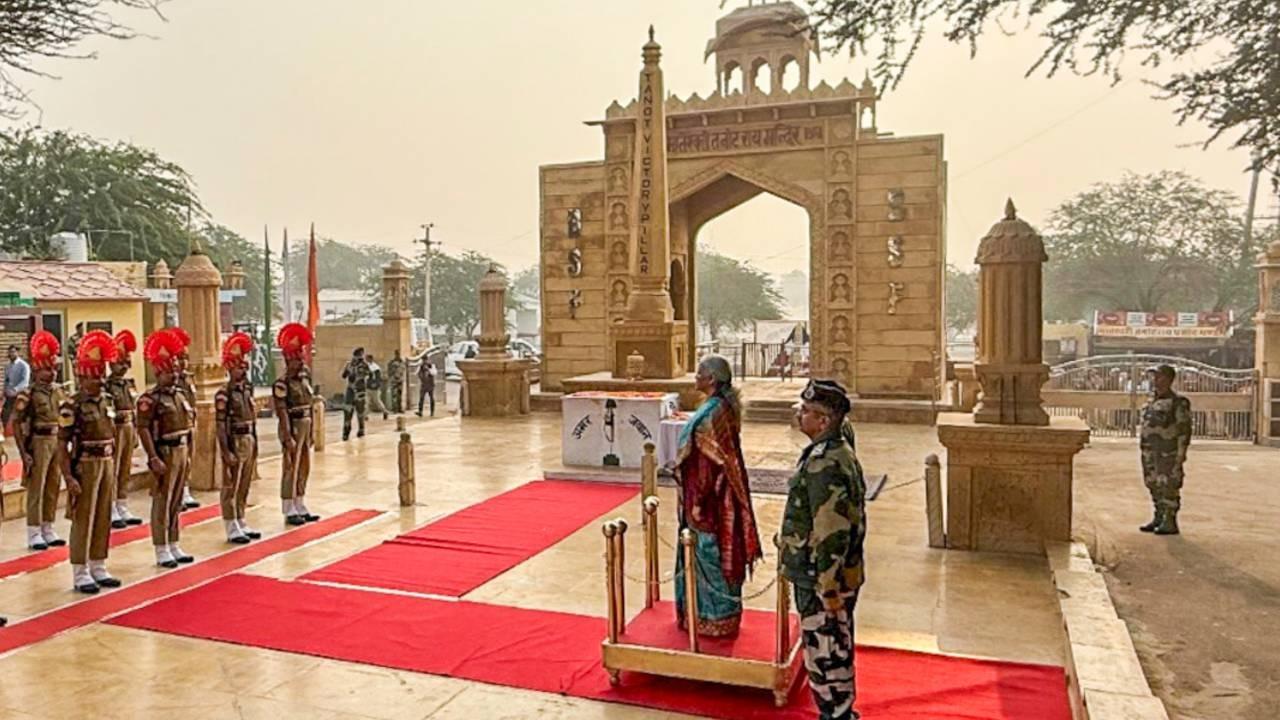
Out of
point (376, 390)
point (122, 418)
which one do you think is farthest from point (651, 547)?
point (376, 390)

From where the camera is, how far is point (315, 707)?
461 centimetres

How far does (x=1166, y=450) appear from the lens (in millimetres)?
8273

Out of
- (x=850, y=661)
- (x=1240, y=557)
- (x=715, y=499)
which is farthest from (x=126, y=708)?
(x=1240, y=557)

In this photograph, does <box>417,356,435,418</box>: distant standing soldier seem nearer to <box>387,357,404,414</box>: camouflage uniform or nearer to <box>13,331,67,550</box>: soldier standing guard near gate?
<box>387,357,404,414</box>: camouflage uniform

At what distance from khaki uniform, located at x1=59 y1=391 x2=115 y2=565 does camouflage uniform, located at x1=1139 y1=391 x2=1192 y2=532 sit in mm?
8850

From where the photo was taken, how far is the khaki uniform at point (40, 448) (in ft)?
25.5

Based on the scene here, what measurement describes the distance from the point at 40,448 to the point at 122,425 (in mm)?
746

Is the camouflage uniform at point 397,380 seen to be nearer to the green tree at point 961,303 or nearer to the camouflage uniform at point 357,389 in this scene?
the camouflage uniform at point 357,389

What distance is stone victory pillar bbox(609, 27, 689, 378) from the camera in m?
13.7

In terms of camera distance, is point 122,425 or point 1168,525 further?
point 1168,525

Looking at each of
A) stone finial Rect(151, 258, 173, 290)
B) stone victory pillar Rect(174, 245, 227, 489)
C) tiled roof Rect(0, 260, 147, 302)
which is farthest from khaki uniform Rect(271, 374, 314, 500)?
stone finial Rect(151, 258, 173, 290)

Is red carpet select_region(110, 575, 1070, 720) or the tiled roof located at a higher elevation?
the tiled roof

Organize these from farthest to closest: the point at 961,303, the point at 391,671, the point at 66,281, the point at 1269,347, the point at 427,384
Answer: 1. the point at 961,303
2. the point at 427,384
3. the point at 66,281
4. the point at 1269,347
5. the point at 391,671

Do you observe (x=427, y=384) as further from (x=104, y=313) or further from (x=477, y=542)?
(x=477, y=542)
